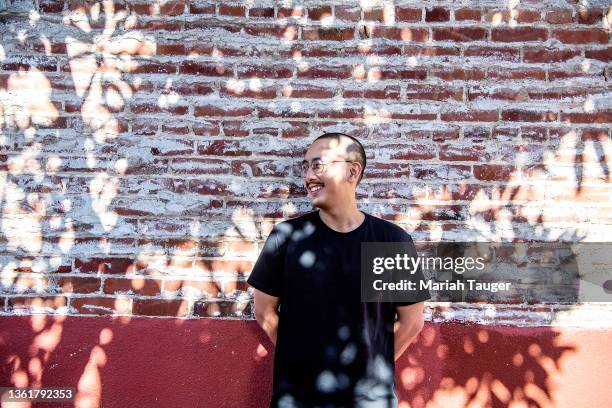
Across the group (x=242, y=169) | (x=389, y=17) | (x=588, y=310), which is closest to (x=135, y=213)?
(x=242, y=169)

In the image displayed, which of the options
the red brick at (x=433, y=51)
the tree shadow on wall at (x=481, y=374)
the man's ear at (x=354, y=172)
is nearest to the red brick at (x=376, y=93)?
the red brick at (x=433, y=51)

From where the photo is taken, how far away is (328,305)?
2.62m

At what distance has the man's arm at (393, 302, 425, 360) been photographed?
281cm

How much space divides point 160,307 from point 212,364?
1.44 feet

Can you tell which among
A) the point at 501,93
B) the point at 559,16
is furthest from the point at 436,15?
the point at 559,16

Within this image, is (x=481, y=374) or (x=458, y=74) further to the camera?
(x=458, y=74)

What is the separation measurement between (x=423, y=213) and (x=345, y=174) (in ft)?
2.22

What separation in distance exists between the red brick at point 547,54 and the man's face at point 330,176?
4.33ft

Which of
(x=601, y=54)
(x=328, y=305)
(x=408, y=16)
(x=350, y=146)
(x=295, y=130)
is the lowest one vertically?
(x=328, y=305)

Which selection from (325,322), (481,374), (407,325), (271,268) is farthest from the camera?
(481,374)

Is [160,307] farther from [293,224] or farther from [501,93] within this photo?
[501,93]

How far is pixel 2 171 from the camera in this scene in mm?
3248

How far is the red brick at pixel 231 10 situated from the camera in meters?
3.28

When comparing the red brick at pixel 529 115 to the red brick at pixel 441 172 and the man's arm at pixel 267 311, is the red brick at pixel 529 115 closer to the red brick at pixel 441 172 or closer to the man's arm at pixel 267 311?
the red brick at pixel 441 172
